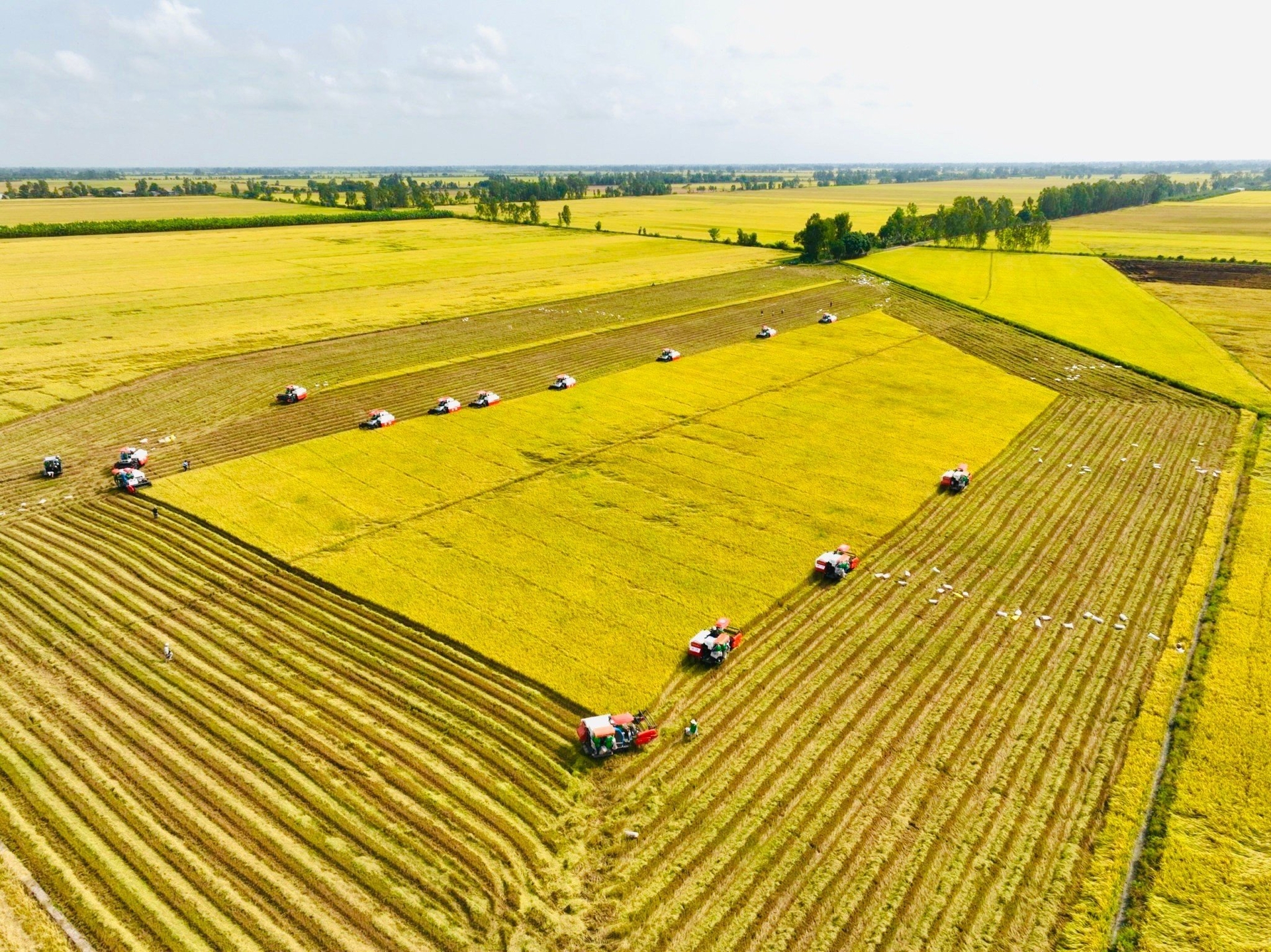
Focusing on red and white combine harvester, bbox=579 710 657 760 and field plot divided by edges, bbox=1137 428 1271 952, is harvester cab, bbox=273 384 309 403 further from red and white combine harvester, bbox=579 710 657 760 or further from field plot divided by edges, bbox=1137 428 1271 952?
field plot divided by edges, bbox=1137 428 1271 952

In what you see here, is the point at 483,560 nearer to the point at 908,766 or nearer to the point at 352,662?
the point at 352,662

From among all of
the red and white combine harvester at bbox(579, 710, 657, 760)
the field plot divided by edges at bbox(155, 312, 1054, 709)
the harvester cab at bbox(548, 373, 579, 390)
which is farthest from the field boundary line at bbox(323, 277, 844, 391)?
the red and white combine harvester at bbox(579, 710, 657, 760)

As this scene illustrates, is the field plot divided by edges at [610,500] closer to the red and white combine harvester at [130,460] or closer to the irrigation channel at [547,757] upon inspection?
the irrigation channel at [547,757]

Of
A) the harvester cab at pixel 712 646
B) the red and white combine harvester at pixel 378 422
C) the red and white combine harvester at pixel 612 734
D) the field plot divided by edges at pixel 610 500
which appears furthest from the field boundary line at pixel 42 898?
the red and white combine harvester at pixel 378 422

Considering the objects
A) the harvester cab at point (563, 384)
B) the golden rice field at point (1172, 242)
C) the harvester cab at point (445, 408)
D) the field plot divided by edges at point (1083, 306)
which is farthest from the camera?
the golden rice field at point (1172, 242)

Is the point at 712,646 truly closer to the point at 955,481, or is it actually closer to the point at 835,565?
the point at 835,565

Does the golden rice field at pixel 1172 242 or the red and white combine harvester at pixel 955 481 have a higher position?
the golden rice field at pixel 1172 242
